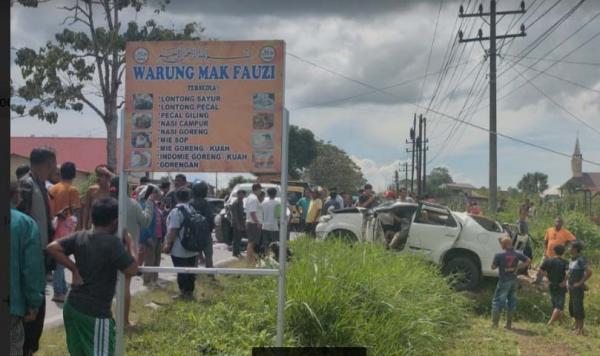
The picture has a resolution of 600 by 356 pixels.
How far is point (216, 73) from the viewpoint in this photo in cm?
463

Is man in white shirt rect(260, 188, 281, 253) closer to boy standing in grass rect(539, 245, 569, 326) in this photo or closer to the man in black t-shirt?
the man in black t-shirt

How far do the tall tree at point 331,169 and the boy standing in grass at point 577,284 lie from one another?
54563mm

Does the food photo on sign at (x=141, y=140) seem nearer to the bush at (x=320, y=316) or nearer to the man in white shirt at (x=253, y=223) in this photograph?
the bush at (x=320, y=316)

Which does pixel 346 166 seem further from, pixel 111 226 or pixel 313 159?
pixel 111 226

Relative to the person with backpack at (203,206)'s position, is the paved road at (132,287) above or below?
below

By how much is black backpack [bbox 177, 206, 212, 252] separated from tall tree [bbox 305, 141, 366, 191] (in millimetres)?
56247

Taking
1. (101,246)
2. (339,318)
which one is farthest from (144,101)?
(339,318)

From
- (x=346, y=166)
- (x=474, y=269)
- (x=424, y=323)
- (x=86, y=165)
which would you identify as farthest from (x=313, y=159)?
(x=424, y=323)

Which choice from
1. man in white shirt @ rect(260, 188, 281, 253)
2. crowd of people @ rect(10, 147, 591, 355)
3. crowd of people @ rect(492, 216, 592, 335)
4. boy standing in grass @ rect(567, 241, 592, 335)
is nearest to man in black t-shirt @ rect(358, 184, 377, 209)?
crowd of people @ rect(10, 147, 591, 355)

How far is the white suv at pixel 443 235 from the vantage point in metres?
11.1

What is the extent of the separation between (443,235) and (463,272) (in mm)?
734

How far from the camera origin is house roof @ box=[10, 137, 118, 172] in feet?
137

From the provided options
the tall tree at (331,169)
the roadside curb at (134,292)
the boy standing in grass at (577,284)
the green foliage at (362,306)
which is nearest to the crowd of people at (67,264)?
the green foliage at (362,306)

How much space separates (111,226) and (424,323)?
3.84 meters
